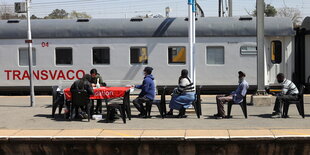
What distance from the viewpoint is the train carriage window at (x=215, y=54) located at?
55.4ft

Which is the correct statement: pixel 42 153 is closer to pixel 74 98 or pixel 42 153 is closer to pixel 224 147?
pixel 74 98

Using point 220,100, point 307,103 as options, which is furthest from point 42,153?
point 307,103

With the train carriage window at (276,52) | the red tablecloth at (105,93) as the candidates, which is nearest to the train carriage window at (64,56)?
the red tablecloth at (105,93)

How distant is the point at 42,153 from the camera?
8781 mm

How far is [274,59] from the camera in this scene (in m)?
17.0

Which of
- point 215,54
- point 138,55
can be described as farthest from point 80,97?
point 215,54

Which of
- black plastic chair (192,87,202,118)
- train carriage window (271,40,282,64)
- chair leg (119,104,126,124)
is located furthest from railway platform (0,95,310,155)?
train carriage window (271,40,282,64)

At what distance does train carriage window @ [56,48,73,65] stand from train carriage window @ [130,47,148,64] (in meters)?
2.43

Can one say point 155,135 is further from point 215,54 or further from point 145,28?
point 145,28

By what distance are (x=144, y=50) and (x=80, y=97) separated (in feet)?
21.5

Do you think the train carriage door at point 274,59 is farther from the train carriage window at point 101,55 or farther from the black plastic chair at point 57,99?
the black plastic chair at point 57,99

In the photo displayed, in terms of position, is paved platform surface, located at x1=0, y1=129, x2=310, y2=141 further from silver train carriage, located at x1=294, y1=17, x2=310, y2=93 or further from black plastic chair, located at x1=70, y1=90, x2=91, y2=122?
silver train carriage, located at x1=294, y1=17, x2=310, y2=93

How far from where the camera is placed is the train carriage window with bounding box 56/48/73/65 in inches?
682

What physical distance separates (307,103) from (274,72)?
11.3 feet
